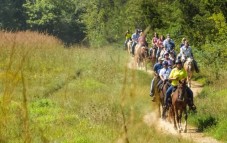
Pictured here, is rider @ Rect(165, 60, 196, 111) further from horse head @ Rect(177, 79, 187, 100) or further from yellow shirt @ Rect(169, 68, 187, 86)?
horse head @ Rect(177, 79, 187, 100)

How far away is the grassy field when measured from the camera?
165cm

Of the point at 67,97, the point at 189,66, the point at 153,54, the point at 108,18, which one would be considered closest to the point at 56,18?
the point at 108,18

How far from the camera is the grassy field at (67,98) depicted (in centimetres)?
165

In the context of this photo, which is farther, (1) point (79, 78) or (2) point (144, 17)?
(2) point (144, 17)

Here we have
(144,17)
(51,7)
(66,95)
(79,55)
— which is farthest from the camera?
(51,7)

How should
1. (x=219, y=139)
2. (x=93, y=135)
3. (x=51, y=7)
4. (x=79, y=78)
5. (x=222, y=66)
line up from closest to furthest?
(x=93, y=135) < (x=219, y=139) < (x=79, y=78) < (x=222, y=66) < (x=51, y=7)

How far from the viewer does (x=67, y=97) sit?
1625cm

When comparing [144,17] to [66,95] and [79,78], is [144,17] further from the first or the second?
[66,95]

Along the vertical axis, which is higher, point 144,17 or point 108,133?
point 144,17

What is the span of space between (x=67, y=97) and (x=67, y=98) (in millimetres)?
221

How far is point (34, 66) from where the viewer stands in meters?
22.3

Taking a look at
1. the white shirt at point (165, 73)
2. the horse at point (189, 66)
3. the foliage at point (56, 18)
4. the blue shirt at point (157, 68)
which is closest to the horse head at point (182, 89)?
the white shirt at point (165, 73)

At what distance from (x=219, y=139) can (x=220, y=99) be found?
13.7 ft

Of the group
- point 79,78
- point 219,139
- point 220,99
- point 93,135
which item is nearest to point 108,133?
point 93,135
